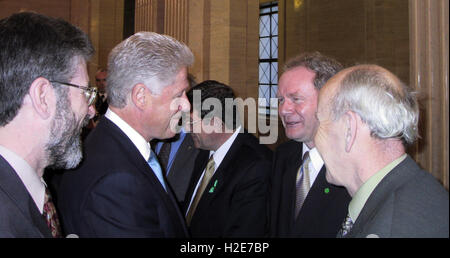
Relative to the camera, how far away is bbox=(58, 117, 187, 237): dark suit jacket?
6.01 ft

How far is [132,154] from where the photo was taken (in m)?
2.01

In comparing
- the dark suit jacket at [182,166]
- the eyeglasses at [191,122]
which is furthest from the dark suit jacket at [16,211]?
the dark suit jacket at [182,166]

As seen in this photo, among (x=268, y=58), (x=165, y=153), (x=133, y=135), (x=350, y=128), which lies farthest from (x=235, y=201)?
(x=268, y=58)

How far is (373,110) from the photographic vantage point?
169 centimetres

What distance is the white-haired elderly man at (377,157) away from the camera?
4.91 feet

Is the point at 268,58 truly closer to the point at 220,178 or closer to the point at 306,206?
the point at 220,178

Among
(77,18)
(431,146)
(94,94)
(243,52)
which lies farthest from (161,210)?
(77,18)

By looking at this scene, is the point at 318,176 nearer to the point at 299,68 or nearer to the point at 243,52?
the point at 299,68

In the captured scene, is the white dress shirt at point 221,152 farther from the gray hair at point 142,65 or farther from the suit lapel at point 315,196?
the gray hair at point 142,65

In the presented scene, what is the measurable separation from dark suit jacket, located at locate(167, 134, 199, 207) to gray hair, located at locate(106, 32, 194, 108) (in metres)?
1.78

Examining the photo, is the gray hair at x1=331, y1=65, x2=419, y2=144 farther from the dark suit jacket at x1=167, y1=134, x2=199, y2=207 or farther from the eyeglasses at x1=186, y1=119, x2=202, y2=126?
the dark suit jacket at x1=167, y1=134, x2=199, y2=207

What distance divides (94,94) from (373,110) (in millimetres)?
1244

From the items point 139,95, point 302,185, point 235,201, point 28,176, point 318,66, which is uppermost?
point 318,66

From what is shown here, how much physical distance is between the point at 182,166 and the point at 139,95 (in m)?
1.85
